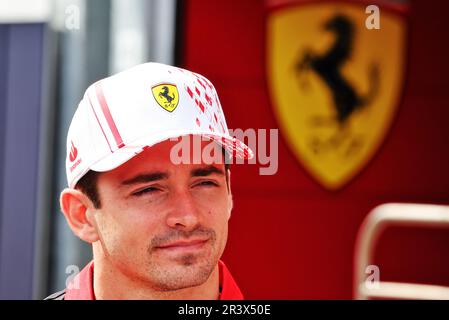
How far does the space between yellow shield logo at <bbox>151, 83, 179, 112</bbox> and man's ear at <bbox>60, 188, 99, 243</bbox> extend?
19 cm

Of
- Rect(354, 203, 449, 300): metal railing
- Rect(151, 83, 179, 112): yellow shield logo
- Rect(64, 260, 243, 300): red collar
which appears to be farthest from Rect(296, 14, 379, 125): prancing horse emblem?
Rect(151, 83, 179, 112): yellow shield logo

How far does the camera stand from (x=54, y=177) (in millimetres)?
1658

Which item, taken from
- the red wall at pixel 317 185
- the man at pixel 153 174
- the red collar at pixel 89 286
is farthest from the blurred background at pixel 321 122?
the man at pixel 153 174

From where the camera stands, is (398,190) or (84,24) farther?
(398,190)

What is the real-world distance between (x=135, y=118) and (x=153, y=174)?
3.4 inches

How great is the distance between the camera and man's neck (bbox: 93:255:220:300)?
4.13 feet

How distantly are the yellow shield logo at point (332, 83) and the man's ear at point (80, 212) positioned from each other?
0.92m

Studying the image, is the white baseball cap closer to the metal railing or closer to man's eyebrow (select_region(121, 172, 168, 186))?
man's eyebrow (select_region(121, 172, 168, 186))

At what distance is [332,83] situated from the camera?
80.6 inches

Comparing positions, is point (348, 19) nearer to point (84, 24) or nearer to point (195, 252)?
point (84, 24)

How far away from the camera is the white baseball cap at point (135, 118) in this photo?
1.17 meters

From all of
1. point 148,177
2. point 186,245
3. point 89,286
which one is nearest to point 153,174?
point 148,177

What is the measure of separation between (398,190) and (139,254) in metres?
0.99
